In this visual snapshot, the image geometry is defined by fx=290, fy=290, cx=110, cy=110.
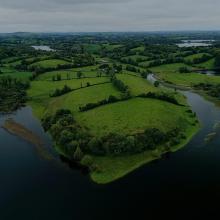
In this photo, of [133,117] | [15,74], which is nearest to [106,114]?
[133,117]

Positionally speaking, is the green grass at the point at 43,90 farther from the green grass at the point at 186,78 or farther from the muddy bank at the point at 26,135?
the green grass at the point at 186,78

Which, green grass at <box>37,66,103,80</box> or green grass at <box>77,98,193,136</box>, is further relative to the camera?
green grass at <box>37,66,103,80</box>

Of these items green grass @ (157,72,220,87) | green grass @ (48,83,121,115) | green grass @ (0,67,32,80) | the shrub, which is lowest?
green grass @ (157,72,220,87)

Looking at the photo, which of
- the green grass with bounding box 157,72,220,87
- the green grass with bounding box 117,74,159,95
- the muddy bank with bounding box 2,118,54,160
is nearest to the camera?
the muddy bank with bounding box 2,118,54,160

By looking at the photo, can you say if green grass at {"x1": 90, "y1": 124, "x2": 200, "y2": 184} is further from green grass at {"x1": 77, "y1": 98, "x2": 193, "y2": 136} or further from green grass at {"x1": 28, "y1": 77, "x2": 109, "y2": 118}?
green grass at {"x1": 28, "y1": 77, "x2": 109, "y2": 118}

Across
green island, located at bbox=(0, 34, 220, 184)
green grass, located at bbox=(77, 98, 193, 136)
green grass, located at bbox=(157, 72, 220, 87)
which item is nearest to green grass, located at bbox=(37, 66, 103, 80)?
green island, located at bbox=(0, 34, 220, 184)

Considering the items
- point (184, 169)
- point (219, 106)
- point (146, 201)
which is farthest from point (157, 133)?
point (219, 106)

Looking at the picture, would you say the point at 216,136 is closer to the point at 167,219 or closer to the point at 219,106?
the point at 219,106
